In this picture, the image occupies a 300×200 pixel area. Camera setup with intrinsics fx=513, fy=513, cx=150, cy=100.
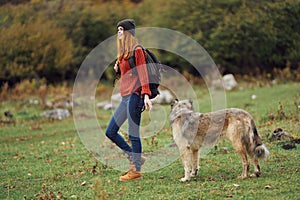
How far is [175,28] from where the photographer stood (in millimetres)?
25531

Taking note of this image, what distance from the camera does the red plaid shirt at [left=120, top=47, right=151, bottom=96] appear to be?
7652mm

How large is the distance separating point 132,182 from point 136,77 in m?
1.62

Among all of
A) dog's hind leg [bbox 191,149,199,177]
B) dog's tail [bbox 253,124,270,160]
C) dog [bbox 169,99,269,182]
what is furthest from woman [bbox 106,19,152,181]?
dog's tail [bbox 253,124,270,160]

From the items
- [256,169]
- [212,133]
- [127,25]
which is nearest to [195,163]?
[212,133]

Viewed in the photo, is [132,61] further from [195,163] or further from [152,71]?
[195,163]

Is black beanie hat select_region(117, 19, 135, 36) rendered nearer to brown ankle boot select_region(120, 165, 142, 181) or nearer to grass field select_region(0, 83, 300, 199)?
brown ankle boot select_region(120, 165, 142, 181)

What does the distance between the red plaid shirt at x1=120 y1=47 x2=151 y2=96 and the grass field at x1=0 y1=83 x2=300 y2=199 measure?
142cm

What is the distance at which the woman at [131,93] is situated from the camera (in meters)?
7.73

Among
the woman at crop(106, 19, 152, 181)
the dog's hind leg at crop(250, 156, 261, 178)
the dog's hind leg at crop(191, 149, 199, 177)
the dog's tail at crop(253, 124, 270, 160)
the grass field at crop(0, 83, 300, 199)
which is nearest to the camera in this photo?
the grass field at crop(0, 83, 300, 199)

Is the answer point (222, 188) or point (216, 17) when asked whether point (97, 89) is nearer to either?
point (216, 17)

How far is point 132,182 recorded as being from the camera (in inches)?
312

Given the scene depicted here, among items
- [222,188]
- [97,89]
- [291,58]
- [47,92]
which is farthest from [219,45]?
[222,188]

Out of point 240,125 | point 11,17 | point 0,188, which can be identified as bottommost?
point 0,188

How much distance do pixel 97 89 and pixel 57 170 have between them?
45.7 ft
